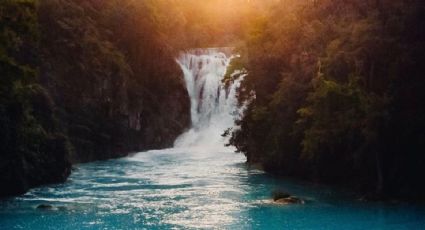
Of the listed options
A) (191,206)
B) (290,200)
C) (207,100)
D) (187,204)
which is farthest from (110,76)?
(290,200)

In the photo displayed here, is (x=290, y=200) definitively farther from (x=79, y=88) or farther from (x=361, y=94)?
(x=79, y=88)

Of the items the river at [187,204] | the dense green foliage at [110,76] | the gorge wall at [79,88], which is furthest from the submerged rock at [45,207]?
the dense green foliage at [110,76]

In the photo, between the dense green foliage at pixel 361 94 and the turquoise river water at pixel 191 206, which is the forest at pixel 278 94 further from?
the turquoise river water at pixel 191 206

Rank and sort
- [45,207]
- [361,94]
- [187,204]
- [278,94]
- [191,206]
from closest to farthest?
[361,94] → [45,207] → [191,206] → [187,204] → [278,94]

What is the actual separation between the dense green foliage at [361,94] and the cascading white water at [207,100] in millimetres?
29683

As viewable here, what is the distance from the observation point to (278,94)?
32.3 metres

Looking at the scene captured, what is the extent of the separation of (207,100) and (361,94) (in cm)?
4136

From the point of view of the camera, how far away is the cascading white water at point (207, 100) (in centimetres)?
6238

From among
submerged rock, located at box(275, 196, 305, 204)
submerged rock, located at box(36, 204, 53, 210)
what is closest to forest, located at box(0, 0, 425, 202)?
submerged rock, located at box(275, 196, 305, 204)

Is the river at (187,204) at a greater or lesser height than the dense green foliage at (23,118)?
lesser

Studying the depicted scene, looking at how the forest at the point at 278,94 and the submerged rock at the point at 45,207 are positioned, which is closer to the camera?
the submerged rock at the point at 45,207

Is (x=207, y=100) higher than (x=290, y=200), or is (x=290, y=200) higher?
(x=207, y=100)

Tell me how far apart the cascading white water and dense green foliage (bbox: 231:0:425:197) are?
29.7 meters

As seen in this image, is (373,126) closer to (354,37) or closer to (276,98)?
(354,37)
